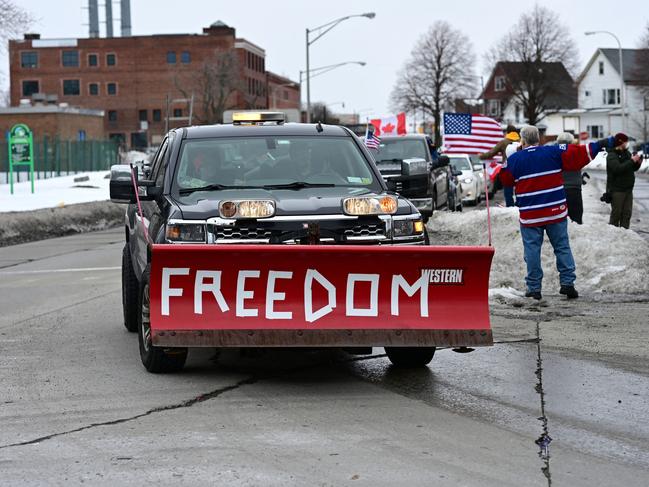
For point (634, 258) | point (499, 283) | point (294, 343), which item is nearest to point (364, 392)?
point (294, 343)

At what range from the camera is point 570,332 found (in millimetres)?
9906

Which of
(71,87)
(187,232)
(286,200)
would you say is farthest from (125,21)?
(187,232)

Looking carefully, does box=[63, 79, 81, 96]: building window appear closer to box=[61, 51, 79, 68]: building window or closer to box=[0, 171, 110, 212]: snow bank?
box=[61, 51, 79, 68]: building window

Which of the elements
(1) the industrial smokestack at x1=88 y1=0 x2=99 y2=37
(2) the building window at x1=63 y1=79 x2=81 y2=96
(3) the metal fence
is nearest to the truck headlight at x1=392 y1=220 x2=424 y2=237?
(3) the metal fence

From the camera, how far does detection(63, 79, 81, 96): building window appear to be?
381ft

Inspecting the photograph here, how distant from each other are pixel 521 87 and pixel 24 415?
Answer: 119349mm

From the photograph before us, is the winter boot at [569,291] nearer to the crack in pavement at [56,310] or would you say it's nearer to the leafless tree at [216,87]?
the crack in pavement at [56,310]

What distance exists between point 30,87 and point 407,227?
11409 cm

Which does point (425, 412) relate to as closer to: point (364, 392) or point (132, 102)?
point (364, 392)

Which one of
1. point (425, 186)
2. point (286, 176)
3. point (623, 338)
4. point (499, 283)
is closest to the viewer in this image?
point (286, 176)

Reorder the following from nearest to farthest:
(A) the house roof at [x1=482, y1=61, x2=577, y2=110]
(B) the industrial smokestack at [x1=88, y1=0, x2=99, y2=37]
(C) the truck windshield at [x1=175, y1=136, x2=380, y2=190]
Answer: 1. (C) the truck windshield at [x1=175, y1=136, x2=380, y2=190]
2. (A) the house roof at [x1=482, y1=61, x2=577, y2=110]
3. (B) the industrial smokestack at [x1=88, y1=0, x2=99, y2=37]

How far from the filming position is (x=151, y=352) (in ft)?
26.2

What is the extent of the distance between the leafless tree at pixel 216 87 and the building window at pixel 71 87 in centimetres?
1198

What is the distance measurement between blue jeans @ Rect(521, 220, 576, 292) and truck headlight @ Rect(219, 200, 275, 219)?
507 centimetres
